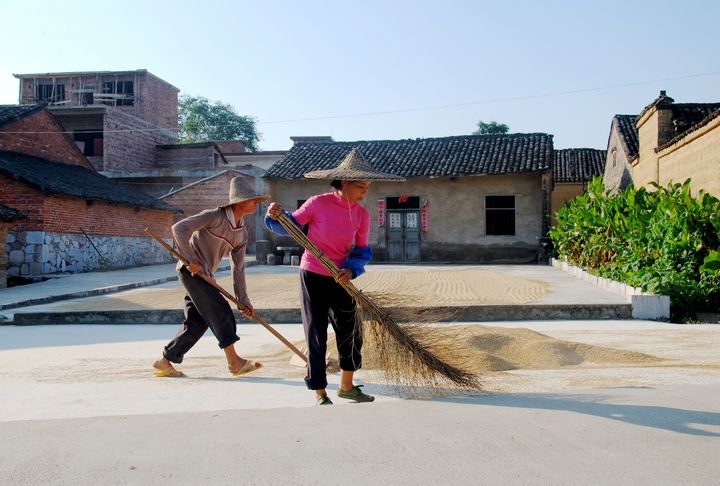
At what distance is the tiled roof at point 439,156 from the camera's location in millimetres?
23125

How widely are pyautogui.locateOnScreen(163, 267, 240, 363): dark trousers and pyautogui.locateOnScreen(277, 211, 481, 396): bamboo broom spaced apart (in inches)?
39.4

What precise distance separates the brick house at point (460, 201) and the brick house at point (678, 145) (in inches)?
138

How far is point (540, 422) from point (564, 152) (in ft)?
105

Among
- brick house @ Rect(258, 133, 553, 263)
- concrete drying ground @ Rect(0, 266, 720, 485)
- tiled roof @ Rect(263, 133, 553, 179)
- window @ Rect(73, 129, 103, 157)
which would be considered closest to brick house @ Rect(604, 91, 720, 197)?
brick house @ Rect(258, 133, 553, 263)

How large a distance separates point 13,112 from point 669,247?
1963cm

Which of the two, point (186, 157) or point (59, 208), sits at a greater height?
point (186, 157)

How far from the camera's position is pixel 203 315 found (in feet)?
16.4

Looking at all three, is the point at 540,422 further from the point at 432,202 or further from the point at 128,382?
the point at 432,202

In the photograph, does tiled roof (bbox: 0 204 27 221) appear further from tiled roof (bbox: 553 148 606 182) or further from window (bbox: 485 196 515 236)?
tiled roof (bbox: 553 148 606 182)

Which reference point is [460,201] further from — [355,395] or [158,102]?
[158,102]

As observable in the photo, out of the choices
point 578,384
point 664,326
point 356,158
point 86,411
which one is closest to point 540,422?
point 578,384

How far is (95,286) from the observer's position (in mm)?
14867

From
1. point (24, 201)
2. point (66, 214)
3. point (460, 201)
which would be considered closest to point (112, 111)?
point (66, 214)

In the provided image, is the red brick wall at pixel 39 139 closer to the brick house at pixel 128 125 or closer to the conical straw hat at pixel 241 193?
the brick house at pixel 128 125
